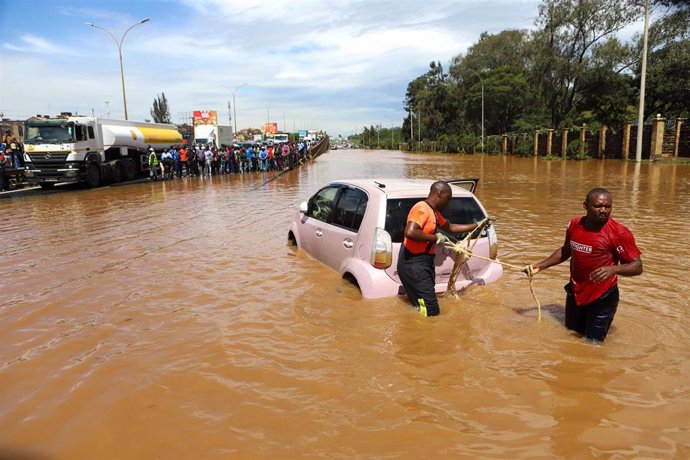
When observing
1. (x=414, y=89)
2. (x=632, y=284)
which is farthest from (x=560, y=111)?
(x=414, y=89)

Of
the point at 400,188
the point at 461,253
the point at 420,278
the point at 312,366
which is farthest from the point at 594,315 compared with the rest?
the point at 312,366

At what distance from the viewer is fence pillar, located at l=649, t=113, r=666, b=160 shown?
3127 cm

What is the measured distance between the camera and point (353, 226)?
5441mm

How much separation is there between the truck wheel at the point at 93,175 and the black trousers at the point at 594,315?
20543 millimetres

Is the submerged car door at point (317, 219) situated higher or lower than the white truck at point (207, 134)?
lower

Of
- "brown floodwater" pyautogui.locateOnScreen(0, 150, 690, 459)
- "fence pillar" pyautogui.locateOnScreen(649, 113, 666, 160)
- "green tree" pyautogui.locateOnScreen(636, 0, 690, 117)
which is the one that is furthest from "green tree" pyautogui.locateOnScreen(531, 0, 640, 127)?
"brown floodwater" pyautogui.locateOnScreen(0, 150, 690, 459)

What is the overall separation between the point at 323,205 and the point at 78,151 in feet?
57.2

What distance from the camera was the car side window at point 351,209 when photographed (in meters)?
5.37

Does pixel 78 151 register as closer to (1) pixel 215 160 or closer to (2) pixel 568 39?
(1) pixel 215 160

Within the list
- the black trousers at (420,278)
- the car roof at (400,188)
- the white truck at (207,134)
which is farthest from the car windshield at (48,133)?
the white truck at (207,134)

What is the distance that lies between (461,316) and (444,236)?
810mm

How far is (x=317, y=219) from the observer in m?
6.54

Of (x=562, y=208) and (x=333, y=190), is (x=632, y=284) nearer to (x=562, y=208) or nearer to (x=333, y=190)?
(x=333, y=190)

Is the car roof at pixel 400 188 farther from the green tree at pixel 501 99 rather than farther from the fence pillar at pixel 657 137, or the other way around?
the green tree at pixel 501 99
